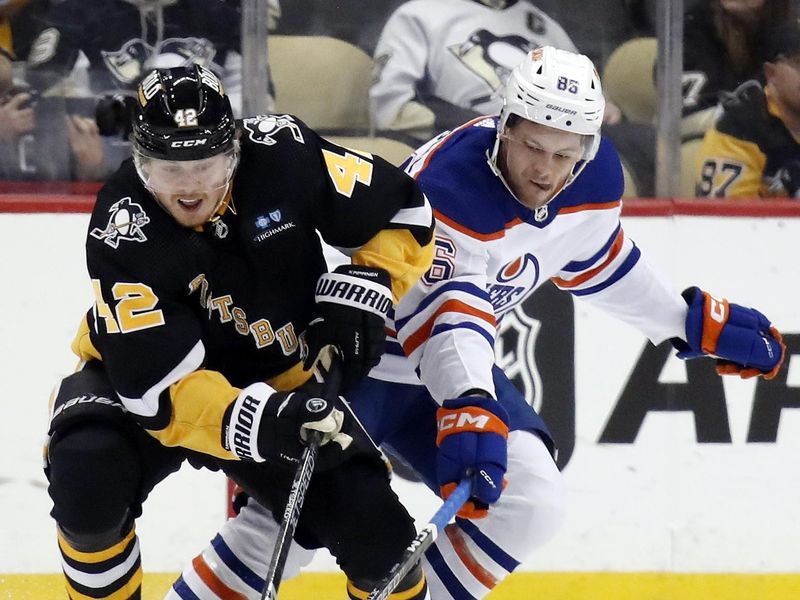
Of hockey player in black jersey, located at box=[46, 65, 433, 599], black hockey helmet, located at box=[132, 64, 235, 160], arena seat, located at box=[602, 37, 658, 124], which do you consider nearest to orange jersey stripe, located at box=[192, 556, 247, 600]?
hockey player in black jersey, located at box=[46, 65, 433, 599]

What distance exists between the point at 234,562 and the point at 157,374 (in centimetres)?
56

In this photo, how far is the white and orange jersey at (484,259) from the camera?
2.55 meters

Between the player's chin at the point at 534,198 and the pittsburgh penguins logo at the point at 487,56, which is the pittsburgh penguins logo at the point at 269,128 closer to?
the player's chin at the point at 534,198

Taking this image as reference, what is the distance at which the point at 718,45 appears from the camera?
349 cm

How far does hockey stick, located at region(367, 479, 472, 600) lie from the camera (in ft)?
7.41

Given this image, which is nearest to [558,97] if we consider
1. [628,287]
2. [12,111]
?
[628,287]

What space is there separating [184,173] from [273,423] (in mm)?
409

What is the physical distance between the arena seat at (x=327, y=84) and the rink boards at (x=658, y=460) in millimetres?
651

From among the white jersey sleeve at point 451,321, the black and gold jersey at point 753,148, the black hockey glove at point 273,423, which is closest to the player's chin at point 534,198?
the white jersey sleeve at point 451,321

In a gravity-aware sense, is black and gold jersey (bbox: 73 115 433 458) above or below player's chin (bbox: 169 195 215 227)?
below

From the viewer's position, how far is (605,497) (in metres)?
3.38

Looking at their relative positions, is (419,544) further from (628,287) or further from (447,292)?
(628,287)

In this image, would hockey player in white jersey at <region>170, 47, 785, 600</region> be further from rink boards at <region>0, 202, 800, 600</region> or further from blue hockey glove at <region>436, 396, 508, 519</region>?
rink boards at <region>0, 202, 800, 600</region>

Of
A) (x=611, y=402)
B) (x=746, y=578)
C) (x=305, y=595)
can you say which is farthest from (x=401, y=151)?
(x=746, y=578)
